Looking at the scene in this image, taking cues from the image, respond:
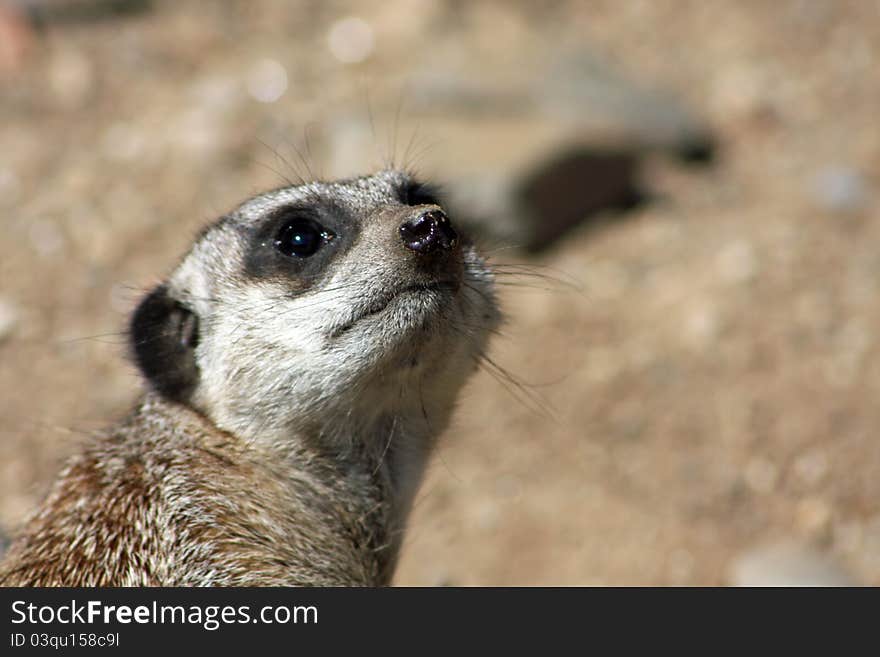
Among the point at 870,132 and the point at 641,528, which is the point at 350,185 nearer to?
the point at 641,528

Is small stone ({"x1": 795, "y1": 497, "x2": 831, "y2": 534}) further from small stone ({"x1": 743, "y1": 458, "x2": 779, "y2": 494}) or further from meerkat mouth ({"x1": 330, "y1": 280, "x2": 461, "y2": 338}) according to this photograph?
meerkat mouth ({"x1": 330, "y1": 280, "x2": 461, "y2": 338})

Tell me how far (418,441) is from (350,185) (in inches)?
27.3

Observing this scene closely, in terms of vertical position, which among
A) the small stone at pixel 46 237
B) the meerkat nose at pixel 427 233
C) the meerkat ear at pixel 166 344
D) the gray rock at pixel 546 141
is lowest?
the meerkat nose at pixel 427 233

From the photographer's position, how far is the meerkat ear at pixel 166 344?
294 cm

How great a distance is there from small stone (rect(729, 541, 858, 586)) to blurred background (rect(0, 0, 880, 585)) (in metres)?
0.01

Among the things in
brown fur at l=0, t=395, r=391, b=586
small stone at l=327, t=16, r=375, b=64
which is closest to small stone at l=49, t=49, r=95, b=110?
small stone at l=327, t=16, r=375, b=64

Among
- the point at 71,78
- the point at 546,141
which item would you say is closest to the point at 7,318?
the point at 71,78

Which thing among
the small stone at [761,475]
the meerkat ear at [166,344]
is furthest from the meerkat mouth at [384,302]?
the small stone at [761,475]

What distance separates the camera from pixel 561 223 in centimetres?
590

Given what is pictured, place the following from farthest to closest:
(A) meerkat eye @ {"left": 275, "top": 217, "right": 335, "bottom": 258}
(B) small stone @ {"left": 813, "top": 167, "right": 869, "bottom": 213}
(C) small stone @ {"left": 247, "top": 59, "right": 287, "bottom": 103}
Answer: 1. (C) small stone @ {"left": 247, "top": 59, "right": 287, "bottom": 103}
2. (B) small stone @ {"left": 813, "top": 167, "right": 869, "bottom": 213}
3. (A) meerkat eye @ {"left": 275, "top": 217, "right": 335, "bottom": 258}

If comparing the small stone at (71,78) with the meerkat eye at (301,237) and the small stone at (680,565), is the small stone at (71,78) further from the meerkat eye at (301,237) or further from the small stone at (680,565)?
the small stone at (680,565)

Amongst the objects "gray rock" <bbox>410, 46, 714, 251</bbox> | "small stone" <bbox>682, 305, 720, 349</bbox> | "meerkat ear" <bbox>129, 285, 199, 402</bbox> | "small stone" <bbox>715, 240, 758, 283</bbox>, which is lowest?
"meerkat ear" <bbox>129, 285, 199, 402</bbox>

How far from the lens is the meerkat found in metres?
2.64

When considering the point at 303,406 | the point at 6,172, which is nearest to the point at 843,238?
the point at 303,406
